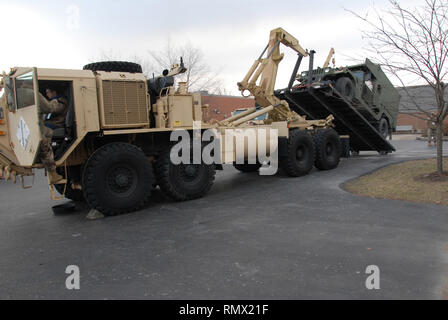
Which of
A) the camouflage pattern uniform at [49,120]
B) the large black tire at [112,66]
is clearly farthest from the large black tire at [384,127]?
the camouflage pattern uniform at [49,120]

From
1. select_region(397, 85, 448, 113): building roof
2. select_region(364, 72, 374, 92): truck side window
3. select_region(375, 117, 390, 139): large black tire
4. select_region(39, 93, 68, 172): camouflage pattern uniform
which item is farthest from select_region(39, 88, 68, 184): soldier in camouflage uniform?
select_region(375, 117, 390, 139): large black tire

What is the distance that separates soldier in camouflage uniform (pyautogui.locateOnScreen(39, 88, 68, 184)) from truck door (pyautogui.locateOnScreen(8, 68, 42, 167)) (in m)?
0.11

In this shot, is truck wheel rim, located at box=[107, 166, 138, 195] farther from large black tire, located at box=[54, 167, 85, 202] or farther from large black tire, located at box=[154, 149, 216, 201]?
large black tire, located at box=[54, 167, 85, 202]

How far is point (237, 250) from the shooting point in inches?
180

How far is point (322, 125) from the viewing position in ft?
37.7

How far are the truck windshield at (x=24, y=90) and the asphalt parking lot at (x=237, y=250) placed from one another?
6.99 ft

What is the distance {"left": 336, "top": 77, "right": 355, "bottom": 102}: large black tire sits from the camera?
12.1m

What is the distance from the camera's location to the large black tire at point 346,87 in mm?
12117

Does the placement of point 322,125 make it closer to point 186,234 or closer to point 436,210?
point 436,210

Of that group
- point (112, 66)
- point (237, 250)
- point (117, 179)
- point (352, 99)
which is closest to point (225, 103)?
point (352, 99)

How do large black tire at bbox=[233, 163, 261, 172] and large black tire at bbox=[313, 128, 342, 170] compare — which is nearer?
large black tire at bbox=[313, 128, 342, 170]

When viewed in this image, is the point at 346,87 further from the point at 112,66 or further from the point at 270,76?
the point at 112,66

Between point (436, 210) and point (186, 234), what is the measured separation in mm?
4102
